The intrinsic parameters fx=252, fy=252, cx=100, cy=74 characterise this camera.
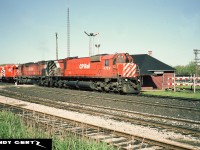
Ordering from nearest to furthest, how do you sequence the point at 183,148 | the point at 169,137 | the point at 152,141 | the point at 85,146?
the point at 85,146
the point at 183,148
the point at 152,141
the point at 169,137

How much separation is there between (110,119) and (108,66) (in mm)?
11955

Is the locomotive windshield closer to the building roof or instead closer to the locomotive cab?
the locomotive cab

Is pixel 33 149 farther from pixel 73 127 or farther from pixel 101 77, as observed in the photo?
pixel 101 77

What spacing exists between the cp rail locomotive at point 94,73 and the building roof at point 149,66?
450cm

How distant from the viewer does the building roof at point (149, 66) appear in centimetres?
3219

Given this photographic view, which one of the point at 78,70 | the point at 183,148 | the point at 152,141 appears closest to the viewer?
the point at 183,148

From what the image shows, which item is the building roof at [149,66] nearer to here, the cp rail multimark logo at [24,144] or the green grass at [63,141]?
the green grass at [63,141]

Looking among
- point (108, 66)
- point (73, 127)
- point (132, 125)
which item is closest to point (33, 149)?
point (73, 127)

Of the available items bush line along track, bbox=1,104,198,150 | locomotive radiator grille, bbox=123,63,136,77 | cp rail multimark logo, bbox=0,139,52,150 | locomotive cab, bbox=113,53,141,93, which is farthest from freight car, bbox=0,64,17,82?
cp rail multimark logo, bbox=0,139,52,150

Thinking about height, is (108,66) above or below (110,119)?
above

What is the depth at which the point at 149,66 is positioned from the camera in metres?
33.0

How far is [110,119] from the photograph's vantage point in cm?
1148

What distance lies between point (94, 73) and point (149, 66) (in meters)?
10.9

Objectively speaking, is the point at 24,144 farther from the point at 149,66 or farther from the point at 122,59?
the point at 149,66
